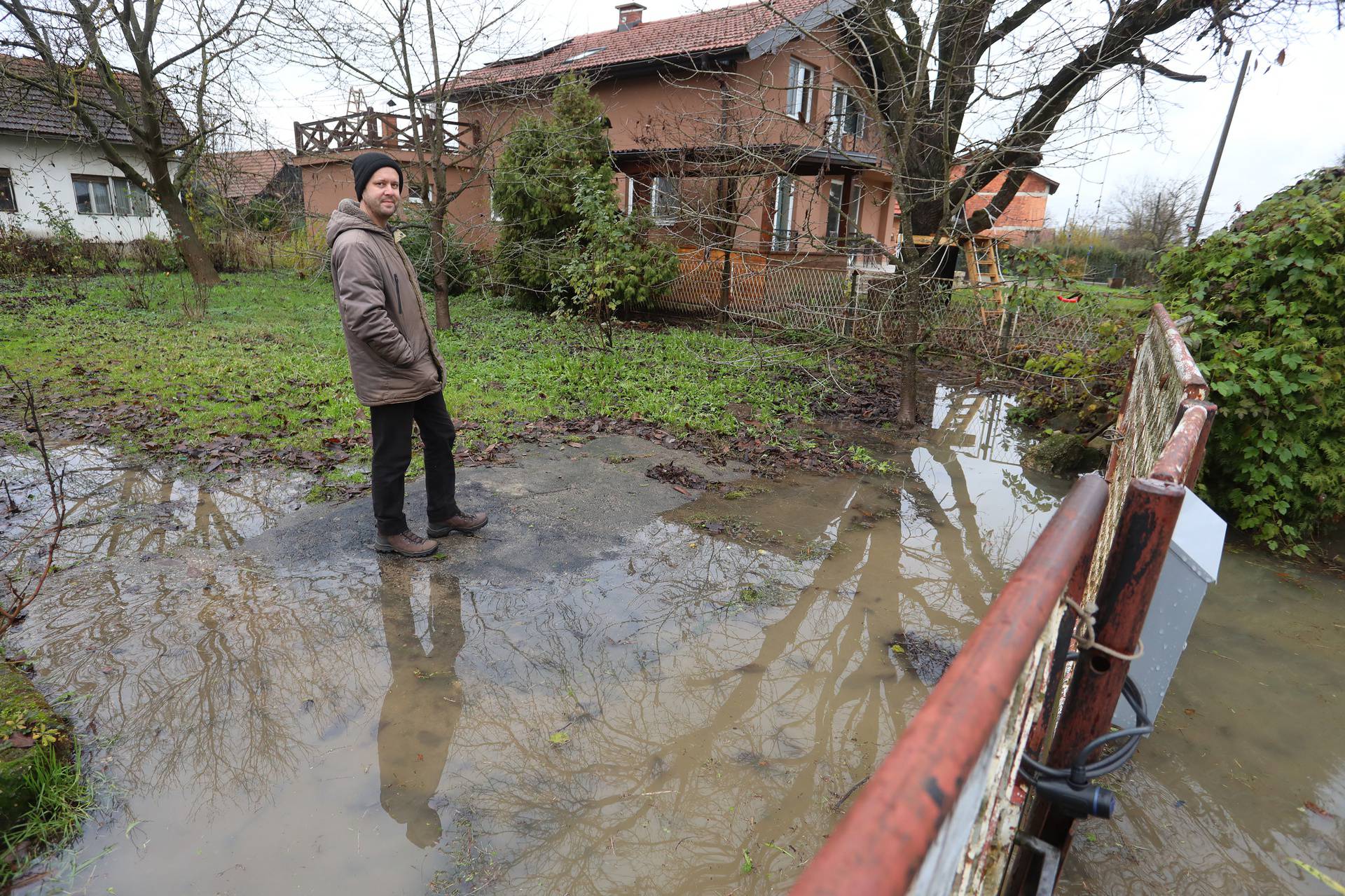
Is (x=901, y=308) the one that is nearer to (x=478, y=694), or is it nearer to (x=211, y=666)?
(x=478, y=694)

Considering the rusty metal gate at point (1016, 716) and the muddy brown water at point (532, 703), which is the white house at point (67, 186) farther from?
the rusty metal gate at point (1016, 716)

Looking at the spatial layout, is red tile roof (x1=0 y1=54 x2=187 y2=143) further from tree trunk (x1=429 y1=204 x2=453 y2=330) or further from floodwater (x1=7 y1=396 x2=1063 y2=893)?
floodwater (x1=7 y1=396 x2=1063 y2=893)

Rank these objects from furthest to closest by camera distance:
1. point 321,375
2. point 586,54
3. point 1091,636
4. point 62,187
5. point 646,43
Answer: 1. point 62,187
2. point 586,54
3. point 646,43
4. point 321,375
5. point 1091,636

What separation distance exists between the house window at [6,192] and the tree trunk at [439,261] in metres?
18.7

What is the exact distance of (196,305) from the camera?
12422 mm

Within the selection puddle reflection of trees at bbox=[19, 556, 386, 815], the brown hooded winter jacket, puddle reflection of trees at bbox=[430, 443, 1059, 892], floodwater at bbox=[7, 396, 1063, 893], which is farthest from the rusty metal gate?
the brown hooded winter jacket

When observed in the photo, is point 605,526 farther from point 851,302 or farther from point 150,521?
point 851,302

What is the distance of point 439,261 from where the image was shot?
1177cm

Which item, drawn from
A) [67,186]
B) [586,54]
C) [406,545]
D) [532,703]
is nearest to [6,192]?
[67,186]

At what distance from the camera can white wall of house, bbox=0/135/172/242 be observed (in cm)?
2141

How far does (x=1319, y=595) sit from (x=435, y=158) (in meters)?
11.5

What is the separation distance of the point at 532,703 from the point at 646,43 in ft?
65.2

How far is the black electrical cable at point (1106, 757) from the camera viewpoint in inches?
53.0

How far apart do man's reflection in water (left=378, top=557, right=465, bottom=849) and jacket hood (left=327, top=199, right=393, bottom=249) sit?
5.80 feet
